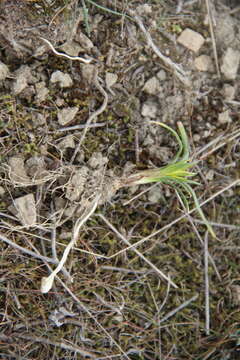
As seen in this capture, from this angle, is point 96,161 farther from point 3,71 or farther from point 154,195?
point 3,71

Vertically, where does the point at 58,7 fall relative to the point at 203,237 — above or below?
above

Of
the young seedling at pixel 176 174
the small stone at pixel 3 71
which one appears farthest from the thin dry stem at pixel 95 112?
the small stone at pixel 3 71

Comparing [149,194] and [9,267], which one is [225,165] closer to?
[149,194]

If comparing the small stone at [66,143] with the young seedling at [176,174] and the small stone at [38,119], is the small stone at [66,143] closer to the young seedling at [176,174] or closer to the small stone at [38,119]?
the small stone at [38,119]

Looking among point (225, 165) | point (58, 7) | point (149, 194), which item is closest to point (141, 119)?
point (149, 194)

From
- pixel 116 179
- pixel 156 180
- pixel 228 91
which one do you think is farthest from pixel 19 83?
pixel 228 91

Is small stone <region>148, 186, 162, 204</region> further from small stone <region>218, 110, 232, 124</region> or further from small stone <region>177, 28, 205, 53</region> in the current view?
small stone <region>177, 28, 205, 53</region>
